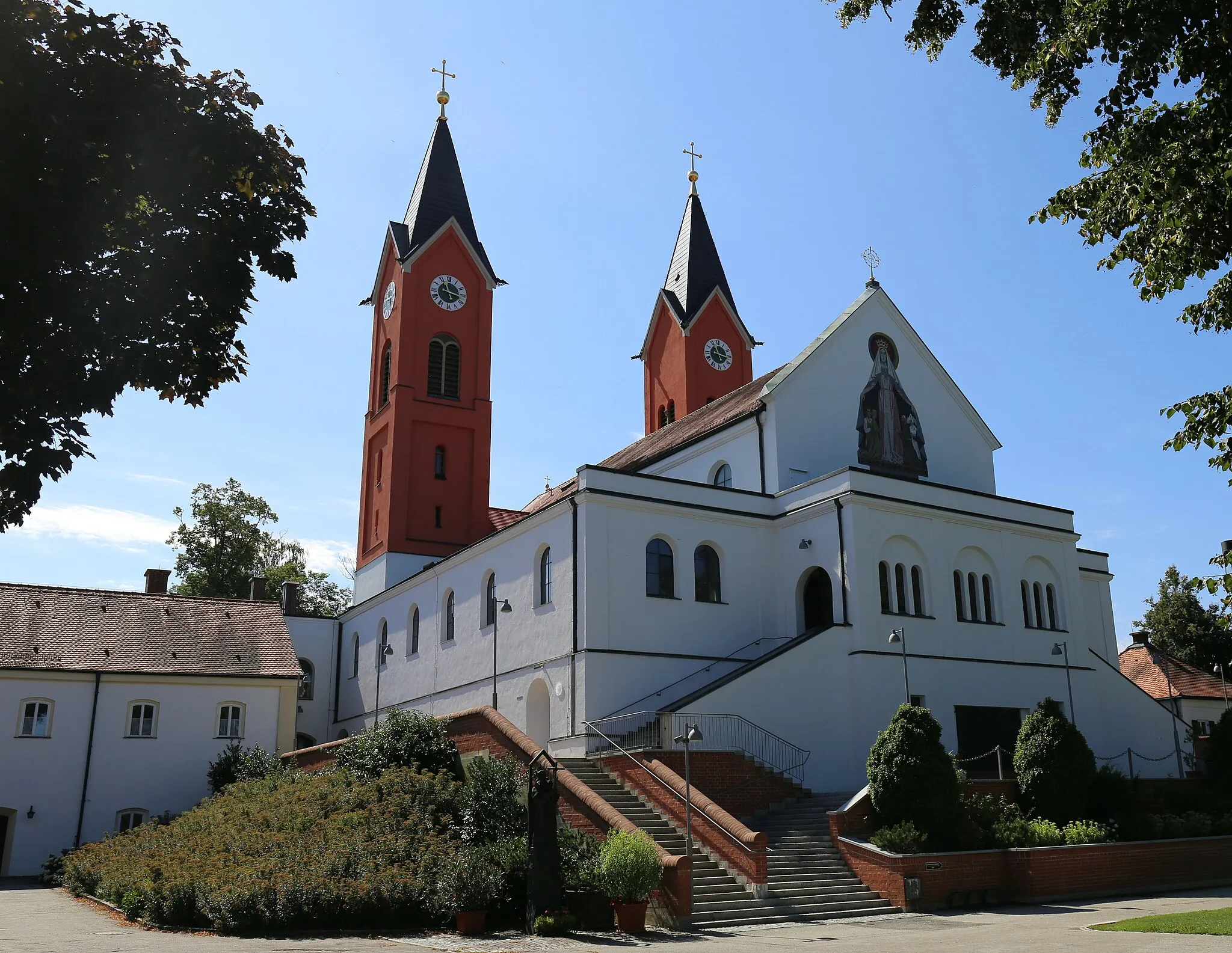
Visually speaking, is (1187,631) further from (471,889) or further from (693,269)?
(471,889)

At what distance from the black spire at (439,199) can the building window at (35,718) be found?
2103cm

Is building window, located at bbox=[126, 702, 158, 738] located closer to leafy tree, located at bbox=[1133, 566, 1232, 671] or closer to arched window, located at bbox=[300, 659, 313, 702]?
arched window, located at bbox=[300, 659, 313, 702]

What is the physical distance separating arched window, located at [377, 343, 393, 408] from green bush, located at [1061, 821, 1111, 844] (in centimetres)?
3055

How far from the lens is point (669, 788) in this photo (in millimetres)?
20469

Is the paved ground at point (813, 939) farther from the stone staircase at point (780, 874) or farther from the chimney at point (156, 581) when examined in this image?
the chimney at point (156, 581)

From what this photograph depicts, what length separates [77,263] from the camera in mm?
9016

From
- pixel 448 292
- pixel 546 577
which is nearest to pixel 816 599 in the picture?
pixel 546 577

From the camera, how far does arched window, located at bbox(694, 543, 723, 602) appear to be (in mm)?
28250

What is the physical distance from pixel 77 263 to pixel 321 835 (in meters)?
12.0

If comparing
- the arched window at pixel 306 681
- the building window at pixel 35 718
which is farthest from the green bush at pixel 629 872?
the arched window at pixel 306 681

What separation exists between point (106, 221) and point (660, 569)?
1992cm

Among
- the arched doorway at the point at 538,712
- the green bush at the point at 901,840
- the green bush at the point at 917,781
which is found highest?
the arched doorway at the point at 538,712

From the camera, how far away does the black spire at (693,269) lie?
156 feet

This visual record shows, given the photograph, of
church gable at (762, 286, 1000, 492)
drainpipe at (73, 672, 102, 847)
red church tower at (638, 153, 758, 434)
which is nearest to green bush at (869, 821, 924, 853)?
church gable at (762, 286, 1000, 492)
